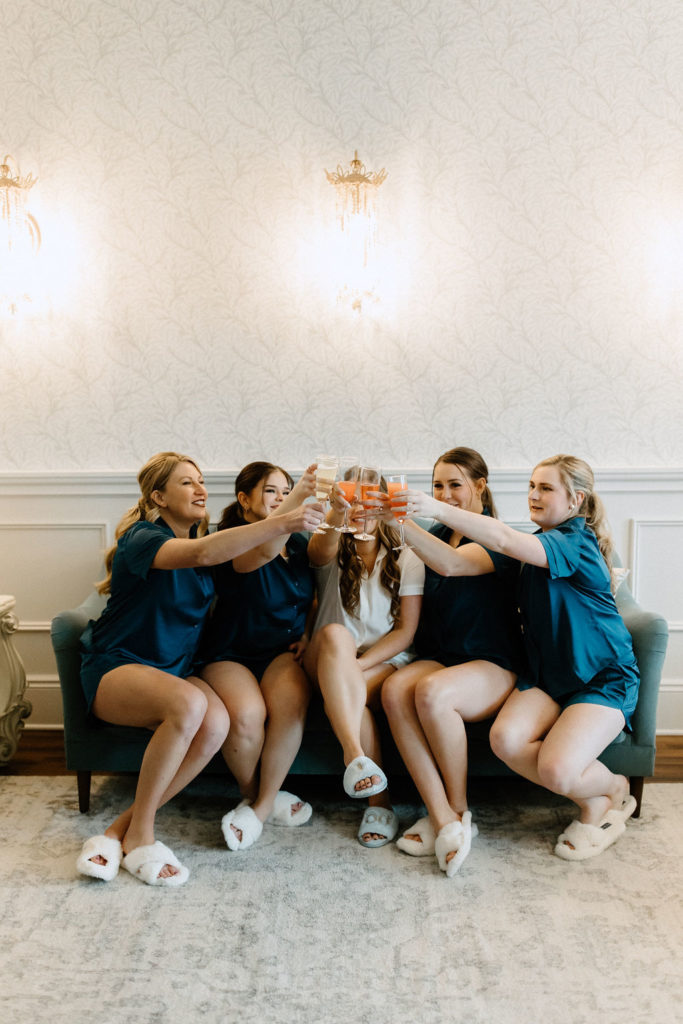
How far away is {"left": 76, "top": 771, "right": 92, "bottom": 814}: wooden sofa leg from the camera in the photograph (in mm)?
2805

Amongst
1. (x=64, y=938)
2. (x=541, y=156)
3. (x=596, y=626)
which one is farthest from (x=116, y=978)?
(x=541, y=156)

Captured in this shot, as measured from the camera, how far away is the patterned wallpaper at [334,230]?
10.9 ft

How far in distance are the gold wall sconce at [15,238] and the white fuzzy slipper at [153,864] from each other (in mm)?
2073

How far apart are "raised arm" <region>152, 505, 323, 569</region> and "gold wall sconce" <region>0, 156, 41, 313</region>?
1457mm

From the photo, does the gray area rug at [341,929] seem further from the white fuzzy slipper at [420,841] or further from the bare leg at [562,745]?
the bare leg at [562,745]

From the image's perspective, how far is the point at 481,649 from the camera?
9.12ft

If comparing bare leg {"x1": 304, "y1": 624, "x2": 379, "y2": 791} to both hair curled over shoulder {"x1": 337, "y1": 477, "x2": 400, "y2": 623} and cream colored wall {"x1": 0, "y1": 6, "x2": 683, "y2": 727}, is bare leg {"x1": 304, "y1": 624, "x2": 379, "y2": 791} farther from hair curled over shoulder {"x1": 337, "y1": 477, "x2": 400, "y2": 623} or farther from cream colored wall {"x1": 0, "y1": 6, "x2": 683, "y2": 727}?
cream colored wall {"x1": 0, "y1": 6, "x2": 683, "y2": 727}

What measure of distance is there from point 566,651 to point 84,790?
1555mm

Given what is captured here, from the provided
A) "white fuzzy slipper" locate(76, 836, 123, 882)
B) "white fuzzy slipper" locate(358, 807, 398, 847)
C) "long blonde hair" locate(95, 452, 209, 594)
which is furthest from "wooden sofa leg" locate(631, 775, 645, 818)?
"long blonde hair" locate(95, 452, 209, 594)

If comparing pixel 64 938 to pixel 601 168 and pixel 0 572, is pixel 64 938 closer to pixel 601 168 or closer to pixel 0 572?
pixel 0 572

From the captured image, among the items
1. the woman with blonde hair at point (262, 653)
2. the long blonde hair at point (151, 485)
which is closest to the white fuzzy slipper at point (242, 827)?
the woman with blonde hair at point (262, 653)

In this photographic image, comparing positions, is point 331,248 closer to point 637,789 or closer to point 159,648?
point 159,648

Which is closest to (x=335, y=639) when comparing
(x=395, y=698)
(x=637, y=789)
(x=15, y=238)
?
(x=395, y=698)

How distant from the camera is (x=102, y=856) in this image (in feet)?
8.00
